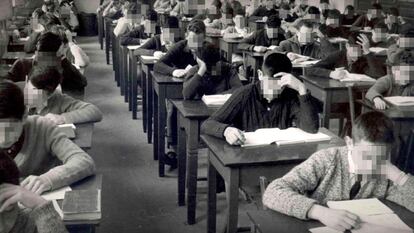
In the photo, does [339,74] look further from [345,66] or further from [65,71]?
[65,71]

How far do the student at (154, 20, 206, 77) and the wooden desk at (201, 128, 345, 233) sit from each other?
1894 millimetres

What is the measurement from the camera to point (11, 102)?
2.00 metres

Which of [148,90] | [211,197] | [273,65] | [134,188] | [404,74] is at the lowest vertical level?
[134,188]

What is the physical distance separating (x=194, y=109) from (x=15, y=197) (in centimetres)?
196

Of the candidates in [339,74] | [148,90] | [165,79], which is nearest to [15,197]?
[165,79]

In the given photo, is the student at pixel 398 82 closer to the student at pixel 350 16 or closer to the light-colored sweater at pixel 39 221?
the light-colored sweater at pixel 39 221

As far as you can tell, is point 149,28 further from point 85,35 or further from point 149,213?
point 85,35

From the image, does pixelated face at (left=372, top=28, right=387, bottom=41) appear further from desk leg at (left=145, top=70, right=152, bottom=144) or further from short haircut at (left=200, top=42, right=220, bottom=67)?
short haircut at (left=200, top=42, right=220, bottom=67)

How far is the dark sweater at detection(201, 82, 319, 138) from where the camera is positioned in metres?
3.11

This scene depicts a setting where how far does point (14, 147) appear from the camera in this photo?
7.43 feet

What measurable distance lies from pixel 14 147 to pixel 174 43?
3165 millimetres

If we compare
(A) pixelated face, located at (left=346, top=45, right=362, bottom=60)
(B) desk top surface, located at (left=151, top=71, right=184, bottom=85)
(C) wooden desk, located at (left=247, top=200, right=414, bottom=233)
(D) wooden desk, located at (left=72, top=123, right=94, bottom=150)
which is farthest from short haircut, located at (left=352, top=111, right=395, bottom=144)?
(A) pixelated face, located at (left=346, top=45, right=362, bottom=60)

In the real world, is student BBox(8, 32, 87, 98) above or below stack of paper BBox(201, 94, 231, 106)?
above

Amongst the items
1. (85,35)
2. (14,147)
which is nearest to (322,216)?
(14,147)
